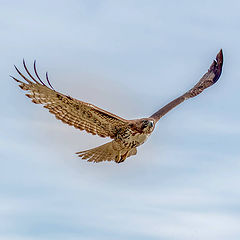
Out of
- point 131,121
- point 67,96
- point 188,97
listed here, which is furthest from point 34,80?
point 188,97

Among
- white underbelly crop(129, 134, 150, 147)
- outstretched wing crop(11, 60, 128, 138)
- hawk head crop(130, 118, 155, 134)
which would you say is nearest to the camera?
outstretched wing crop(11, 60, 128, 138)

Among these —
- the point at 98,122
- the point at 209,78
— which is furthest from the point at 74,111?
the point at 209,78

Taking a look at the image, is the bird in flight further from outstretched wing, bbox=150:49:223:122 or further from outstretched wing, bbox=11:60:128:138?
outstretched wing, bbox=150:49:223:122

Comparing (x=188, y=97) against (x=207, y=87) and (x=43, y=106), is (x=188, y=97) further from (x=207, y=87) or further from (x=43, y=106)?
(x=43, y=106)

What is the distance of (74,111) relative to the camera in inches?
698

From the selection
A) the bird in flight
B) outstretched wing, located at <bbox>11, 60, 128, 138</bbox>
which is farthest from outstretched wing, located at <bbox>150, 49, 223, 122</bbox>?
outstretched wing, located at <bbox>11, 60, 128, 138</bbox>

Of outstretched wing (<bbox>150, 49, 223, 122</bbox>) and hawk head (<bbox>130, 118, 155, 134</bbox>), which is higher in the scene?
outstretched wing (<bbox>150, 49, 223, 122</bbox>)

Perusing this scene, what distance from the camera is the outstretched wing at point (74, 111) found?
1664 centimetres

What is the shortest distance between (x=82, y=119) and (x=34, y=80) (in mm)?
2256

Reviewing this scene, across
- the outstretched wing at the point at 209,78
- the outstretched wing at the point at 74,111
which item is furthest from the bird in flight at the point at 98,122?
the outstretched wing at the point at 209,78

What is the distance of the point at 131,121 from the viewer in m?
18.4

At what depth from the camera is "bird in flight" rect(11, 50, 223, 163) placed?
16766 mm

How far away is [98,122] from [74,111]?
0.80m

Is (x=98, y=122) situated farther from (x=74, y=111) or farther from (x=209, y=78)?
(x=209, y=78)
